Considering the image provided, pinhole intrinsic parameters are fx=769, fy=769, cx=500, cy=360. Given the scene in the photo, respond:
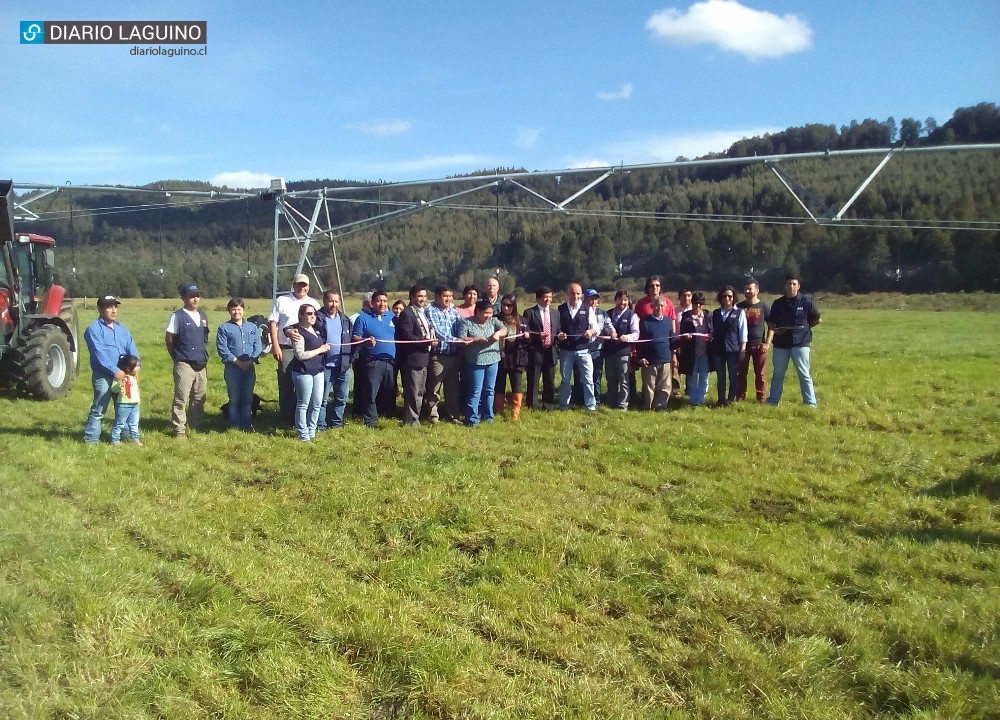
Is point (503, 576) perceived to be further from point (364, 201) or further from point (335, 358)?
point (364, 201)

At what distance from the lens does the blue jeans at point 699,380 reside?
11.2 meters

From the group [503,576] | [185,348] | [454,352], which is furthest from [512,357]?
[503,576]

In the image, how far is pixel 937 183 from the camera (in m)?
26.5

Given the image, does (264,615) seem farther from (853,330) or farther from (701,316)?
(853,330)

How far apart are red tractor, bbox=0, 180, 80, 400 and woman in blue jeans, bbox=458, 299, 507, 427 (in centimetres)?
688

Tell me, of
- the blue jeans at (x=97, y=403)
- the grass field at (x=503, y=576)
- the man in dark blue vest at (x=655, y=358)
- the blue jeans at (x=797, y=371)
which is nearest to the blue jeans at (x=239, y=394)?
the grass field at (x=503, y=576)

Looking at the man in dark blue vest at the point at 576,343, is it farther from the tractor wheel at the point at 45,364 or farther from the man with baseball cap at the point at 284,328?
the tractor wheel at the point at 45,364

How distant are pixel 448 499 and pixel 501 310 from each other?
4.61m

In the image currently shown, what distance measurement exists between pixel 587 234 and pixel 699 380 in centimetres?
690

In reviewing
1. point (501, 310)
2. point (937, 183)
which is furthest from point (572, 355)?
point (937, 183)

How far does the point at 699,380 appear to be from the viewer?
1128 cm

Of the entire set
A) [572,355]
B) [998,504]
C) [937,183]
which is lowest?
[998,504]

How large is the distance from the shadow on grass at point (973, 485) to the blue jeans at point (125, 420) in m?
8.18

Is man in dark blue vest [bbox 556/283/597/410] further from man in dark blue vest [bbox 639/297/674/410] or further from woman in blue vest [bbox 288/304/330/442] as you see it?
woman in blue vest [bbox 288/304/330/442]
